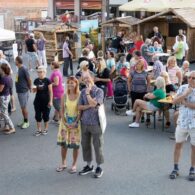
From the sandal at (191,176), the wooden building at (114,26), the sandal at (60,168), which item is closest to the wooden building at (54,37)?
the wooden building at (114,26)

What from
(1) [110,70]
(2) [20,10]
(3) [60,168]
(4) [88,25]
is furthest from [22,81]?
(2) [20,10]

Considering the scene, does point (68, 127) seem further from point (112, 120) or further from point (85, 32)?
point (85, 32)

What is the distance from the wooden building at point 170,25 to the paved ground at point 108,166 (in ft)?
36.0

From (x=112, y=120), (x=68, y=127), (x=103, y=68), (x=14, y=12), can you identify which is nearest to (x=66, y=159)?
(x=68, y=127)

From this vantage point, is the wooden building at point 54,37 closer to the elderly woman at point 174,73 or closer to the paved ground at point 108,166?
the elderly woman at point 174,73

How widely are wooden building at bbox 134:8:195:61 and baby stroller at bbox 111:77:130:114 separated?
9.11 meters

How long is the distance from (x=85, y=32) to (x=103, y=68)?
10978mm

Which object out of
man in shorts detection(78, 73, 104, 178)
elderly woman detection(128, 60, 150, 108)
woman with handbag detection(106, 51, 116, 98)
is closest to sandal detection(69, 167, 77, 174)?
man in shorts detection(78, 73, 104, 178)

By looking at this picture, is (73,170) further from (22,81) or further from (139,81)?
(139,81)

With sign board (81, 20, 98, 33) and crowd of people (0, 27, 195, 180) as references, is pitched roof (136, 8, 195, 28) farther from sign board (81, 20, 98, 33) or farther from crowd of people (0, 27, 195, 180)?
sign board (81, 20, 98, 33)

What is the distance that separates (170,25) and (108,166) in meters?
16.3

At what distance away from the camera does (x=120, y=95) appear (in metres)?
12.4

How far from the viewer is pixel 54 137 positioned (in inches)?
405

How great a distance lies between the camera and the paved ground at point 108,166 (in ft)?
24.2
